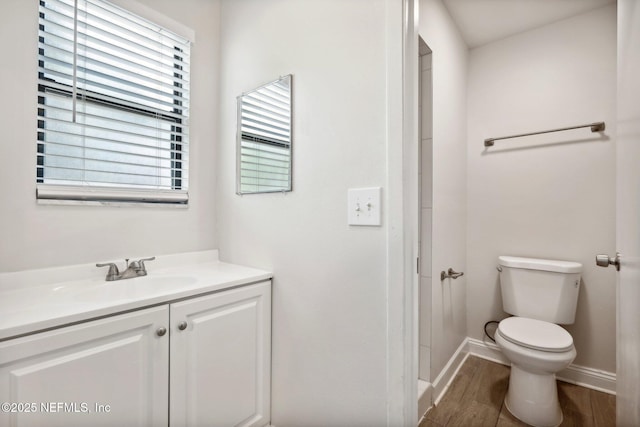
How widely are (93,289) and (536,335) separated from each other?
7.24 ft

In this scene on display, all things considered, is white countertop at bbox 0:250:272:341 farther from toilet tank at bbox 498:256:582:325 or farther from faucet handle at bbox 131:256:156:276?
toilet tank at bbox 498:256:582:325

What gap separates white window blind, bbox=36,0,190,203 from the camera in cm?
118

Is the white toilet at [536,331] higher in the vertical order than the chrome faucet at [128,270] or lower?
lower

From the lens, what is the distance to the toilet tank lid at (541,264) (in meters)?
1.80

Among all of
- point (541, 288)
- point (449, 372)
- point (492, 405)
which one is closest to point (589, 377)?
point (541, 288)

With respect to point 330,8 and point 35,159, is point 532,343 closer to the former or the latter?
point 330,8

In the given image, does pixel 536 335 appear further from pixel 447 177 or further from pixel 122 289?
pixel 122 289

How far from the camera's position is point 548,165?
1996 mm

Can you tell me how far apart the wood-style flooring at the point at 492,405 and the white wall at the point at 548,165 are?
248 millimetres

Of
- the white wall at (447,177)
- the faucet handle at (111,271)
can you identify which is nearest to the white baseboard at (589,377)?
the white wall at (447,177)

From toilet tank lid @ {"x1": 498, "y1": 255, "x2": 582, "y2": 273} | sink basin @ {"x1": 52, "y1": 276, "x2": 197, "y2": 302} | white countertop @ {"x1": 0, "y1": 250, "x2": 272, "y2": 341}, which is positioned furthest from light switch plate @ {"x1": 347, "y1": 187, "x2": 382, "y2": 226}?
toilet tank lid @ {"x1": 498, "y1": 255, "x2": 582, "y2": 273}

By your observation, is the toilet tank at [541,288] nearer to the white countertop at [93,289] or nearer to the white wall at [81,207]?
the white countertop at [93,289]

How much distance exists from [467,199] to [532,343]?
1.13 m

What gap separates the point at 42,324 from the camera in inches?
30.8
